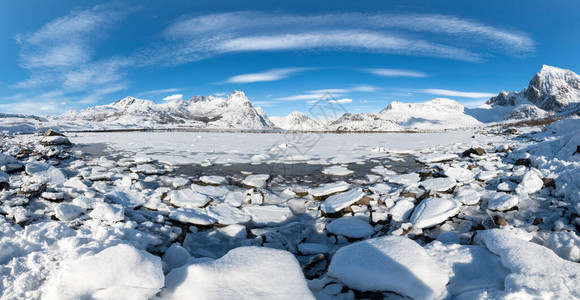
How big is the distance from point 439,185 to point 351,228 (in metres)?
2.74

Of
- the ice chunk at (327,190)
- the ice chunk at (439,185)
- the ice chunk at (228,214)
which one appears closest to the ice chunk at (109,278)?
the ice chunk at (228,214)

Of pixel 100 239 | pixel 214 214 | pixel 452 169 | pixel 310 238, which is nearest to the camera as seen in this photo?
pixel 100 239

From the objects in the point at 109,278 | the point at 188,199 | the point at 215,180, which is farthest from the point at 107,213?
the point at 215,180

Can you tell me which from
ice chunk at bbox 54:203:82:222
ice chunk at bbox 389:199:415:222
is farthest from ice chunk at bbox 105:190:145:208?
ice chunk at bbox 389:199:415:222

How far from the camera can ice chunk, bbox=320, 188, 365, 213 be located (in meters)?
4.38

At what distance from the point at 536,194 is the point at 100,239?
6469 mm

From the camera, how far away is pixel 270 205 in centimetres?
483

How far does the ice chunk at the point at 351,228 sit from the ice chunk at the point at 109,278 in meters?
2.42

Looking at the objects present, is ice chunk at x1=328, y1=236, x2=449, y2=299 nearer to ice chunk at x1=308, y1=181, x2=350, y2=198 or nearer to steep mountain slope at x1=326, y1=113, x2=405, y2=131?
ice chunk at x1=308, y1=181, x2=350, y2=198

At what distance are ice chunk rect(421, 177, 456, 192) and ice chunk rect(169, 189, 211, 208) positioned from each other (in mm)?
4317

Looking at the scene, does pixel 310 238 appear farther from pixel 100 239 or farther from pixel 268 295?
pixel 100 239

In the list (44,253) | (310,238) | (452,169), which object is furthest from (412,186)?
(44,253)

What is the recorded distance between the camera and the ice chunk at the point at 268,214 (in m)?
4.15

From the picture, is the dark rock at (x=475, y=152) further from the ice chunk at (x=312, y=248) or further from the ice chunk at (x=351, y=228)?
the ice chunk at (x=312, y=248)
